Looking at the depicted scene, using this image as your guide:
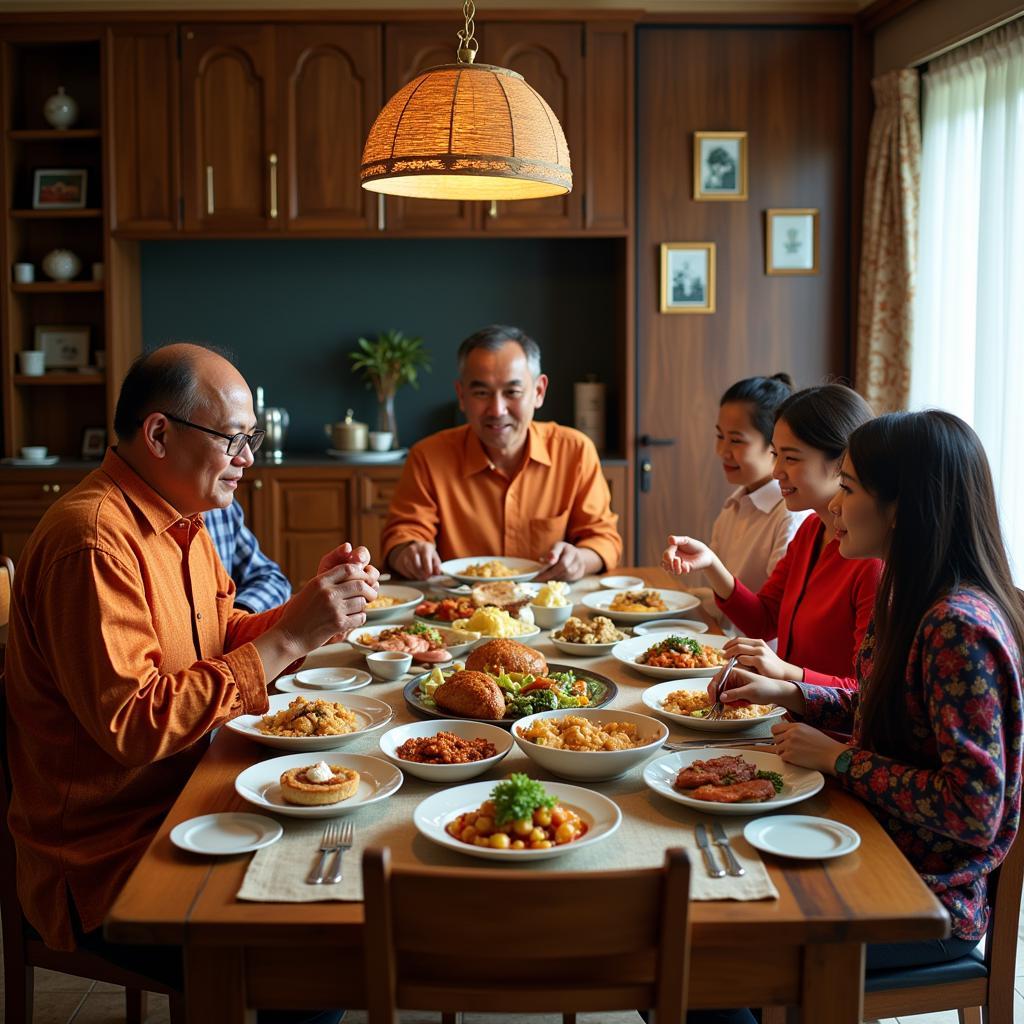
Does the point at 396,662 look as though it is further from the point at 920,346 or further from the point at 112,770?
the point at 920,346

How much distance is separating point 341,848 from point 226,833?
6.3 inches

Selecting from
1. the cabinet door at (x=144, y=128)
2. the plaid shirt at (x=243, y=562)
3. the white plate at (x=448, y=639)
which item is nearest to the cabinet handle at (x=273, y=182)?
the cabinet door at (x=144, y=128)

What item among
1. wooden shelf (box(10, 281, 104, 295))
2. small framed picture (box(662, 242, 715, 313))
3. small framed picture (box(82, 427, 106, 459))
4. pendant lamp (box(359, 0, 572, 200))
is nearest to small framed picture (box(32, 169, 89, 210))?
wooden shelf (box(10, 281, 104, 295))

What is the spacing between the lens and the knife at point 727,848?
1.40 m

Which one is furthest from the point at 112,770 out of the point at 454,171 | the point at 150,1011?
the point at 454,171

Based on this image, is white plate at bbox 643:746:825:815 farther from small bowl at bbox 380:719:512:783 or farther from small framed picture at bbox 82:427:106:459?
small framed picture at bbox 82:427:106:459

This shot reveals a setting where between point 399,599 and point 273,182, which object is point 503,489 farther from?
point 273,182

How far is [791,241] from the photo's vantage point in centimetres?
511

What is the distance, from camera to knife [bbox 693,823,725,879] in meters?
1.40

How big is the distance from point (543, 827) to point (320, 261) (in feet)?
14.6

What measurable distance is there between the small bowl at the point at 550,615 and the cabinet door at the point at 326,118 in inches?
112

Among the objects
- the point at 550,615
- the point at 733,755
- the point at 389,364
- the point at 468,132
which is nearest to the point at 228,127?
the point at 389,364

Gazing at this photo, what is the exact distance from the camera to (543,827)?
146 cm

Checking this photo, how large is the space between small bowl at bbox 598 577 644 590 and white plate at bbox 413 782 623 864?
144cm
